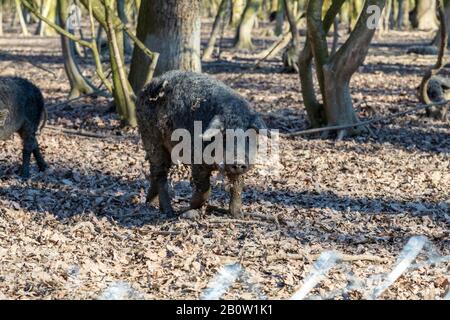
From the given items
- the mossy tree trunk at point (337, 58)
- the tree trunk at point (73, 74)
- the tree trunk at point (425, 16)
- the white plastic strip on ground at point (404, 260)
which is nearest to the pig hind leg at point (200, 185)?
the white plastic strip on ground at point (404, 260)

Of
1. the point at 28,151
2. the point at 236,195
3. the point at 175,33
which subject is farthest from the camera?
the point at 175,33

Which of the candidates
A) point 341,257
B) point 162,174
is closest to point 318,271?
point 341,257

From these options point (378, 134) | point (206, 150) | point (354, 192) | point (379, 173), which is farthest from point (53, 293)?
point (378, 134)

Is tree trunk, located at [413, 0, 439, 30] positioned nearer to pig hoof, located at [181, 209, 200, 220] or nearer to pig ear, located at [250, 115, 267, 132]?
pig hoof, located at [181, 209, 200, 220]

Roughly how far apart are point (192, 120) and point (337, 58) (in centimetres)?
533

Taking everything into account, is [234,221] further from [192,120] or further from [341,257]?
[341,257]

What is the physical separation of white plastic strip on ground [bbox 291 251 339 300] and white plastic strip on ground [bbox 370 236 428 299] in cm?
50

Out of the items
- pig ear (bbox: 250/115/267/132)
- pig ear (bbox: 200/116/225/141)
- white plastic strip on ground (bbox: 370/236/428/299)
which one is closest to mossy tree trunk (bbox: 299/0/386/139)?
white plastic strip on ground (bbox: 370/236/428/299)

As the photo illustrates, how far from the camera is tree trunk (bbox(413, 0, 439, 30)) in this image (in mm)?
43869

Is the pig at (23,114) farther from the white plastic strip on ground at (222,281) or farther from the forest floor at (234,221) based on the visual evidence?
the white plastic strip on ground at (222,281)

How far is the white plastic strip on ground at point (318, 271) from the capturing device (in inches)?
250

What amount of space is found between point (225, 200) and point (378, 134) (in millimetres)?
4704

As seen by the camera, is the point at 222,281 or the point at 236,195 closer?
the point at 222,281

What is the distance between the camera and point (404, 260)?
23.8ft
